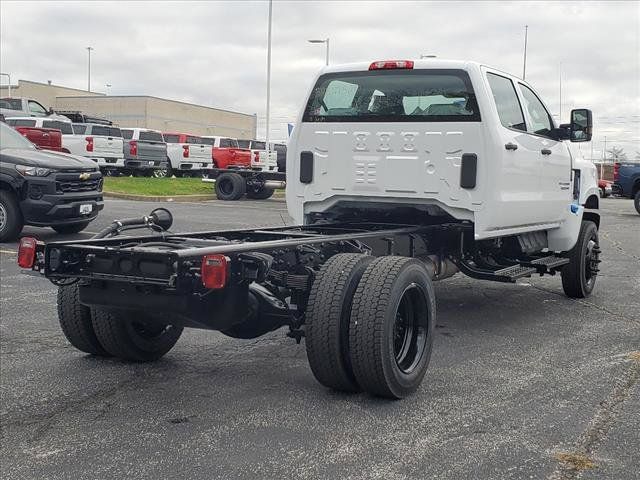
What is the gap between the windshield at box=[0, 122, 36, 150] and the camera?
11.6 m

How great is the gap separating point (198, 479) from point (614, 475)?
1931 mm

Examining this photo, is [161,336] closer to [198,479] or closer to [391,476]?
[198,479]

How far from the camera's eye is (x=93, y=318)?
17.0 feet

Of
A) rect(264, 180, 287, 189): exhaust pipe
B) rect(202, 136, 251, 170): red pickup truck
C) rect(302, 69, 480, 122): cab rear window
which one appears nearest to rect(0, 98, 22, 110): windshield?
rect(202, 136, 251, 170): red pickup truck

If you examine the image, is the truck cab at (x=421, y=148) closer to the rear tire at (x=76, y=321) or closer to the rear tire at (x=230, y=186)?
the rear tire at (x=76, y=321)

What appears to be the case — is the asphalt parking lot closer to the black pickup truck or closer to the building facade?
the black pickup truck

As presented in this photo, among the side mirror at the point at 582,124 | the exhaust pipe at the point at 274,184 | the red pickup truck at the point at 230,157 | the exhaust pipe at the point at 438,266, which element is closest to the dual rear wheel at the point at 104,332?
the exhaust pipe at the point at 438,266

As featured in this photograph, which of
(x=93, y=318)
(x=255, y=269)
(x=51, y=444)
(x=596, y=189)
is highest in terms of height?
(x=596, y=189)

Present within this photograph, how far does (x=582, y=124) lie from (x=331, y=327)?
443 centimetres

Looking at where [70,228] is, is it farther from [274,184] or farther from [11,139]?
[274,184]

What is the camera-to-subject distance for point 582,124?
25.0ft

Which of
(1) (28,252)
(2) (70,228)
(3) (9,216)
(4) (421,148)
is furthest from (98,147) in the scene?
(1) (28,252)

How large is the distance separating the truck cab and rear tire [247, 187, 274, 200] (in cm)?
1601

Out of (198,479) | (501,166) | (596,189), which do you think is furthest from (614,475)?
(596,189)
